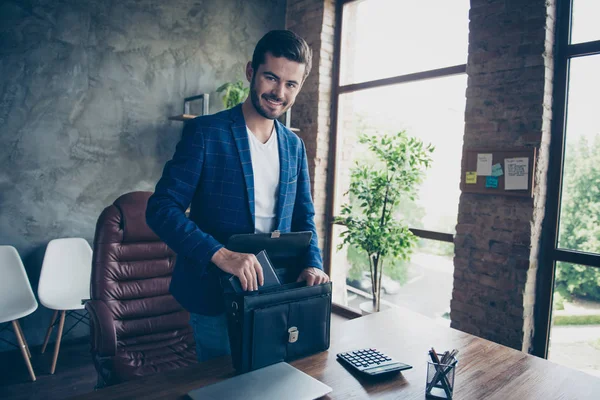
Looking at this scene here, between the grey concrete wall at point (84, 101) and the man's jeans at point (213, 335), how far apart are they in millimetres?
2361

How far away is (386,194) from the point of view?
325 cm

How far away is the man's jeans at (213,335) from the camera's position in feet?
4.65

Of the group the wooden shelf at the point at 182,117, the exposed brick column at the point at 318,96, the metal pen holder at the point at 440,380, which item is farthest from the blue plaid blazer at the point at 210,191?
the exposed brick column at the point at 318,96

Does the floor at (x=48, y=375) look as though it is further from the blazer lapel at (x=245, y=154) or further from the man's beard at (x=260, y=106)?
the man's beard at (x=260, y=106)

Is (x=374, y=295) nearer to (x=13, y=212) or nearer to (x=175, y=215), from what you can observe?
(x=175, y=215)

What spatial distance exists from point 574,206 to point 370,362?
2.09 metres

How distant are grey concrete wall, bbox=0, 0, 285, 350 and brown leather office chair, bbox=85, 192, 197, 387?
139 cm

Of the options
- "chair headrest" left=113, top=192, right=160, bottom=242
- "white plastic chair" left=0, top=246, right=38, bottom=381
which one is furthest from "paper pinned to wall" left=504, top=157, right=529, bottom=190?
"white plastic chair" left=0, top=246, right=38, bottom=381

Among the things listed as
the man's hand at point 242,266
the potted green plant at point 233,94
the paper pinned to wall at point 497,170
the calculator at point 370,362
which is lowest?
the calculator at point 370,362

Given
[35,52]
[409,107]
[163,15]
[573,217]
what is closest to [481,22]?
[409,107]

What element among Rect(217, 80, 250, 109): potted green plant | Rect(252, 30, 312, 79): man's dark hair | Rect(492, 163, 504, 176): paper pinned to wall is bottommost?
Rect(492, 163, 504, 176): paper pinned to wall

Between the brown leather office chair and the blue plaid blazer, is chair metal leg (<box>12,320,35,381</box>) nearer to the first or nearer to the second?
the brown leather office chair

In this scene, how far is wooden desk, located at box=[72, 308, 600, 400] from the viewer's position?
109cm

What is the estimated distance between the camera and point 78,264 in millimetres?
3209
